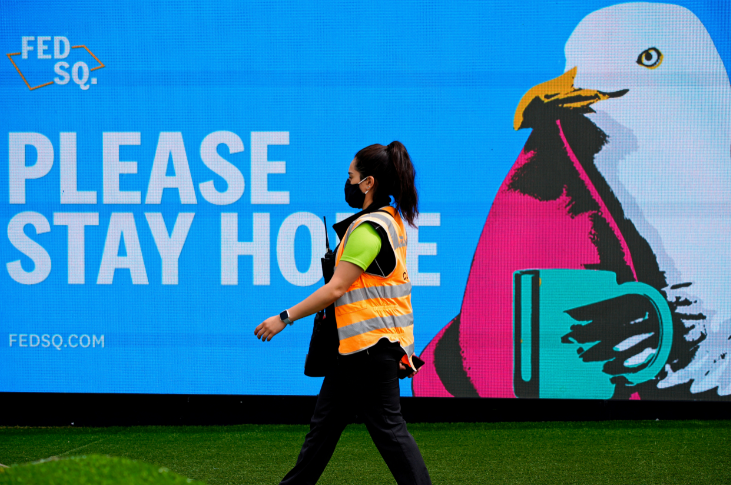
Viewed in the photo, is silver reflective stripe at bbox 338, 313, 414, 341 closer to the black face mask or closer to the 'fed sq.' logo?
the black face mask

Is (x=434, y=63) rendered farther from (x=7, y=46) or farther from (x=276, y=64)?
(x=7, y=46)

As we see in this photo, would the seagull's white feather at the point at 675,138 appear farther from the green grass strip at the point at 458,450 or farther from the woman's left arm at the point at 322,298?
the woman's left arm at the point at 322,298

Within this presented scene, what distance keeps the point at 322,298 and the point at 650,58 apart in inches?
111

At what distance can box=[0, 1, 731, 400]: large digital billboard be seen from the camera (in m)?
3.64

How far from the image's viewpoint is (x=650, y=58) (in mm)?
3629

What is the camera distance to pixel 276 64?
376cm

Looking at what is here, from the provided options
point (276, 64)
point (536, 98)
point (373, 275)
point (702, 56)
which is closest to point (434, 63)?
point (536, 98)

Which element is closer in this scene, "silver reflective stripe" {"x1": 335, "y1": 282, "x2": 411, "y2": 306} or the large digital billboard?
"silver reflective stripe" {"x1": 335, "y1": 282, "x2": 411, "y2": 306}

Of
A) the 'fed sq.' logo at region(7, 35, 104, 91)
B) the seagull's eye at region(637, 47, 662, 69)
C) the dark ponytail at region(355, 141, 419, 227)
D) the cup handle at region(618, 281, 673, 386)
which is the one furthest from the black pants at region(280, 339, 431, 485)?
the 'fed sq.' logo at region(7, 35, 104, 91)

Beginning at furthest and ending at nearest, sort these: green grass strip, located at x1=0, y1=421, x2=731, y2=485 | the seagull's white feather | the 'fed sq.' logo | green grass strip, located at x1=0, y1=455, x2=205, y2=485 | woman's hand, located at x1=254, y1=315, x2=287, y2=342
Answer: the 'fed sq.' logo < the seagull's white feather < green grass strip, located at x1=0, y1=421, x2=731, y2=485 < woman's hand, located at x1=254, y1=315, x2=287, y2=342 < green grass strip, located at x1=0, y1=455, x2=205, y2=485

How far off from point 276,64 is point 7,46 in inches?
67.9

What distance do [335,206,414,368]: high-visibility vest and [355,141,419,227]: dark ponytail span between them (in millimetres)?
87

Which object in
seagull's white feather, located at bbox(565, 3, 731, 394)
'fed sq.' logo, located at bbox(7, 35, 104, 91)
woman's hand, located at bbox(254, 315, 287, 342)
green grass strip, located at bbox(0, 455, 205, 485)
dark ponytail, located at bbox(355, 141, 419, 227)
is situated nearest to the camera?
green grass strip, located at bbox(0, 455, 205, 485)

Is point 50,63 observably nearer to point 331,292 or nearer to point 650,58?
point 331,292
